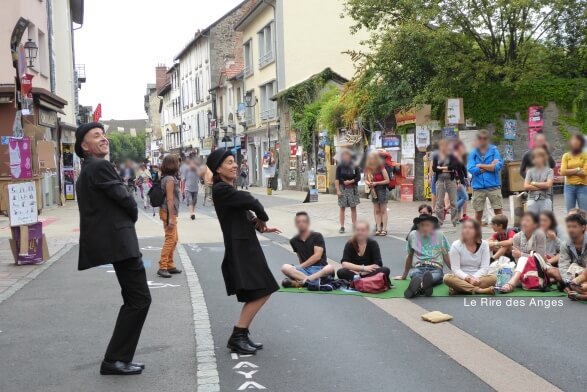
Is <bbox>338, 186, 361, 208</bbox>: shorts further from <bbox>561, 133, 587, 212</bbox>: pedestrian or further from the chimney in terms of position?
the chimney

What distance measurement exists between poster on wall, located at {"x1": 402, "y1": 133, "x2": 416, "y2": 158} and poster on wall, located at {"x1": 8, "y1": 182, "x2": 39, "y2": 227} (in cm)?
757

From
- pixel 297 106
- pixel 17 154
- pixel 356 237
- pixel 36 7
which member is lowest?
pixel 356 237

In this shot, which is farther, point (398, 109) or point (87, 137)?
point (398, 109)

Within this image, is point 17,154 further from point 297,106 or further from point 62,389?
point 297,106

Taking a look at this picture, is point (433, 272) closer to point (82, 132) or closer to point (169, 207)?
point (169, 207)

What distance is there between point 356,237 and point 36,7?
71.4 feet

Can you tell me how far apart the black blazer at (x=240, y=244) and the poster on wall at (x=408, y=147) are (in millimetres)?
10197

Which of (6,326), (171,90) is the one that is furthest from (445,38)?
(171,90)

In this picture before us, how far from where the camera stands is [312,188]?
2683 centimetres

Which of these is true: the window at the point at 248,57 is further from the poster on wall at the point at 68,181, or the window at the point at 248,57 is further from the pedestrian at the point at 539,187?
the pedestrian at the point at 539,187

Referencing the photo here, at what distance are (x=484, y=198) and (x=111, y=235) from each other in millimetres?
4647

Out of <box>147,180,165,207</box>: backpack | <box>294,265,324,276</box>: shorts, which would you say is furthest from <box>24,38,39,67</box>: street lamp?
<box>294,265,324,276</box>: shorts

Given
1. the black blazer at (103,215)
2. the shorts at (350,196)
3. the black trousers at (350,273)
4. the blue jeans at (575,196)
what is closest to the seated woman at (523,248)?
the black trousers at (350,273)

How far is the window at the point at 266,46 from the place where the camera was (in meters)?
41.6
